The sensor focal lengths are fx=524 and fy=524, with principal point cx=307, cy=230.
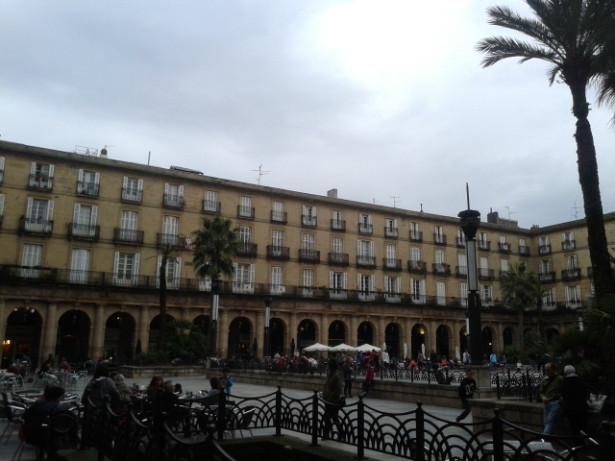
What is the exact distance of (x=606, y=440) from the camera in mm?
4066

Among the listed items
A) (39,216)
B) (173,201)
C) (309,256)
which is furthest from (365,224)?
(39,216)

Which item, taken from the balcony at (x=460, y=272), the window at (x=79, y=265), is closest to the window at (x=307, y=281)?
the balcony at (x=460, y=272)

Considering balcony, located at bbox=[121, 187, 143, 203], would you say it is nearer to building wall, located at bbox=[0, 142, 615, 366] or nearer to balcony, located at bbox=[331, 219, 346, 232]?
building wall, located at bbox=[0, 142, 615, 366]

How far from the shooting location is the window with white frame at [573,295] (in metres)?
54.3

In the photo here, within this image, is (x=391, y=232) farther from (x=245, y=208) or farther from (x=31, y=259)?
(x=31, y=259)

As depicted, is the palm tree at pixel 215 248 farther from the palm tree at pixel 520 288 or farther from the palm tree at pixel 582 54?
the palm tree at pixel 520 288

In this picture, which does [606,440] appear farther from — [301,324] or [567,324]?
[567,324]

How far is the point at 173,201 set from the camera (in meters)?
42.8

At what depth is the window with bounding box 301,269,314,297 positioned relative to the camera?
151 ft

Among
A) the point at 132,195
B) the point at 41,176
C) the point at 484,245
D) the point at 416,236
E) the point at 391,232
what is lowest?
the point at 484,245

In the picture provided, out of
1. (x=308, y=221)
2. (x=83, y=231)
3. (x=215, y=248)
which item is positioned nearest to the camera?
(x=215, y=248)

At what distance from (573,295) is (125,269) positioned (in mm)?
44716

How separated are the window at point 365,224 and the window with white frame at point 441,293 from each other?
9511 mm

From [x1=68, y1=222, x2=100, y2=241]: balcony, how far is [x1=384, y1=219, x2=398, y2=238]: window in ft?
87.8
